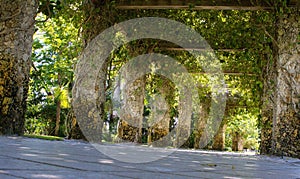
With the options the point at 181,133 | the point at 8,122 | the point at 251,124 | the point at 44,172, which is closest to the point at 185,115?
the point at 181,133

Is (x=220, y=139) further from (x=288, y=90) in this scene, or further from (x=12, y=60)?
(x=12, y=60)

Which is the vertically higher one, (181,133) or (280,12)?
(280,12)

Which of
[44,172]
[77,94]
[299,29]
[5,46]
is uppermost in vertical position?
[299,29]

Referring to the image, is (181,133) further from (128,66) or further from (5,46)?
(5,46)

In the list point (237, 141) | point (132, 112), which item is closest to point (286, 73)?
point (132, 112)

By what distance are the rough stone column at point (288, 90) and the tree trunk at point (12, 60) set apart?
429 cm

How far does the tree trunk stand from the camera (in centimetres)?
600

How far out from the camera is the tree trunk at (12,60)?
6004 mm

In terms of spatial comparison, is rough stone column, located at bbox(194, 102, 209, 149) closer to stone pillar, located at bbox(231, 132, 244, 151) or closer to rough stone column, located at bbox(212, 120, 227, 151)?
rough stone column, located at bbox(212, 120, 227, 151)

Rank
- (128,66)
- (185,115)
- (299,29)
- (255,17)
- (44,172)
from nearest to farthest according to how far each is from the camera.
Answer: (44,172), (299,29), (255,17), (128,66), (185,115)

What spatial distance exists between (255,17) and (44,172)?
26.5 ft

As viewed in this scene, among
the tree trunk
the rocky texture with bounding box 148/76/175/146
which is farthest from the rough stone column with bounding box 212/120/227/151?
the tree trunk

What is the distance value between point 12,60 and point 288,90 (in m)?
4.56

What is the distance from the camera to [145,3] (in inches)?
319
